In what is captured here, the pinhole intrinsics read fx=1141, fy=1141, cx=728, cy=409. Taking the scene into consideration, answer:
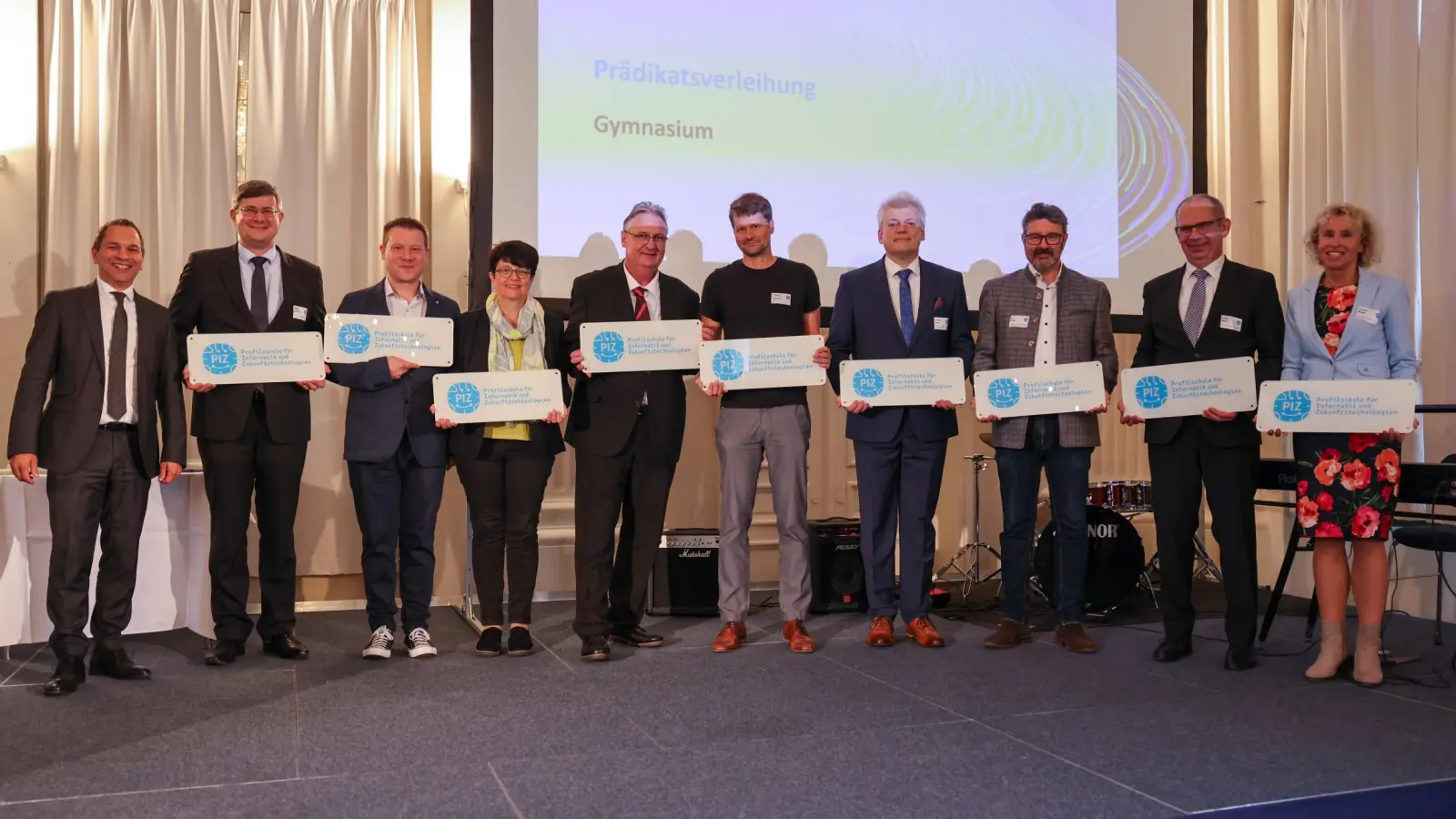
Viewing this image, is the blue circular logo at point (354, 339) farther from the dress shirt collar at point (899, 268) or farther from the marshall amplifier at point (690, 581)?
the dress shirt collar at point (899, 268)

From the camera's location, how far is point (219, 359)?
4.02 metres

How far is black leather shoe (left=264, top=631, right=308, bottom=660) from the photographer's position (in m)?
4.23

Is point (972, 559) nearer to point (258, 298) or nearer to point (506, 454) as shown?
point (506, 454)

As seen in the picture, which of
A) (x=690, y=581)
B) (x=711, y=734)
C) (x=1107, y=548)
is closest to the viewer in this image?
(x=711, y=734)

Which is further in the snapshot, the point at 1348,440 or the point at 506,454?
the point at 506,454

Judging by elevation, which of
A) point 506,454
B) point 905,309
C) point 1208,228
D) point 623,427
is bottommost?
point 506,454

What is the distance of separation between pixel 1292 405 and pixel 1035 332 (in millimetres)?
978

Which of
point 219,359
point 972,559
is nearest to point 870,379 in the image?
point 219,359

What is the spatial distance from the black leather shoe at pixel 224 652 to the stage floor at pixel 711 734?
2.3 inches

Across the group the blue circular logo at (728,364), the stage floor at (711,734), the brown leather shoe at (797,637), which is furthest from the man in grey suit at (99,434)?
the brown leather shoe at (797,637)

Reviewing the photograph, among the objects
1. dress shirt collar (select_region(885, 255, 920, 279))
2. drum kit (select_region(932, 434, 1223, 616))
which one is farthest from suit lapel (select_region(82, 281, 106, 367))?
drum kit (select_region(932, 434, 1223, 616))

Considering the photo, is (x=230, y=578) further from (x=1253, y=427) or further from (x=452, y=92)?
(x=1253, y=427)

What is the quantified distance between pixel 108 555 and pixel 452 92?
292cm

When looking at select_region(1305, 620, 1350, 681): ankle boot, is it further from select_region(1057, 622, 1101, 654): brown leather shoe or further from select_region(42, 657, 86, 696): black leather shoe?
select_region(42, 657, 86, 696): black leather shoe
